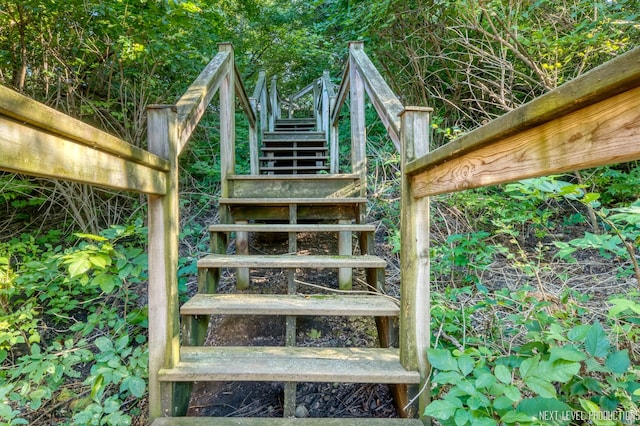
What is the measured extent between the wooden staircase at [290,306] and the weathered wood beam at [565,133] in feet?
2.43

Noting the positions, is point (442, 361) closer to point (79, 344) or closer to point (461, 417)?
point (461, 417)

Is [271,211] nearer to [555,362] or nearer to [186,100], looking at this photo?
[186,100]

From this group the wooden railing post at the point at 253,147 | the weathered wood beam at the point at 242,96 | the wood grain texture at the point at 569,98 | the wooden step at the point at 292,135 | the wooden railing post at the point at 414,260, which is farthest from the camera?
the wooden step at the point at 292,135

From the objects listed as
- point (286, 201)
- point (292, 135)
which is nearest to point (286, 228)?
A: point (286, 201)

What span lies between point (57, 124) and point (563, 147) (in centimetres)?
101

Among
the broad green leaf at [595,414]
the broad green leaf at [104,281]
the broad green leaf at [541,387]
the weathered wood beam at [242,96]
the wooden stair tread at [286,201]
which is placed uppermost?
the weathered wood beam at [242,96]

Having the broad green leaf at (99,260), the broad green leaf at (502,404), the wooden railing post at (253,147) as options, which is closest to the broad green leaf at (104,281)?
the broad green leaf at (99,260)

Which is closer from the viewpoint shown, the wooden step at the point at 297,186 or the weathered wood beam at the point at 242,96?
the wooden step at the point at 297,186

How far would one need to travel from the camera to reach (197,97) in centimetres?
154

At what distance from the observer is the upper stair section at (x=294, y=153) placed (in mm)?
3684

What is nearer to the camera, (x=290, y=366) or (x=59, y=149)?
(x=59, y=149)

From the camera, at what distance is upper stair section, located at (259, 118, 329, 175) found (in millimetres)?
3684

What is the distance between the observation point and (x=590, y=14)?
2.29 m

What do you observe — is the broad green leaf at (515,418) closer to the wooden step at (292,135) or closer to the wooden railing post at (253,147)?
the wooden railing post at (253,147)
